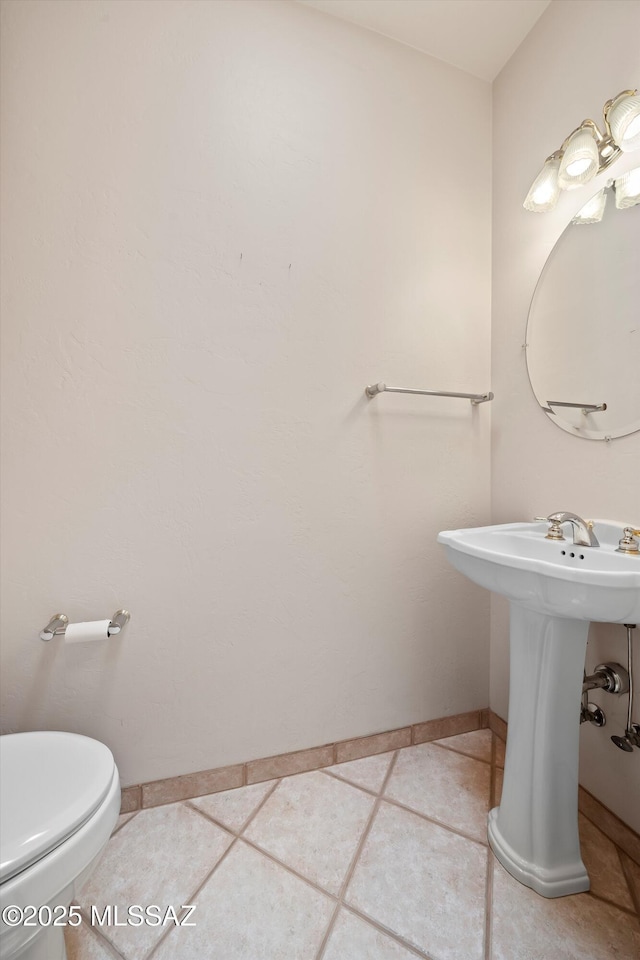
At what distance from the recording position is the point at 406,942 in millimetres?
788

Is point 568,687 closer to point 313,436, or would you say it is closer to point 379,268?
point 313,436

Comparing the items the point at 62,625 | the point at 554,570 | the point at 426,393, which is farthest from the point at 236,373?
the point at 554,570

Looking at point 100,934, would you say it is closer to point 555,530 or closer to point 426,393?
point 555,530

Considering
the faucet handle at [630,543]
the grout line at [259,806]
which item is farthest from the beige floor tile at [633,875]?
the grout line at [259,806]

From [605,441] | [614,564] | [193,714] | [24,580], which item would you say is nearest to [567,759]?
[614,564]

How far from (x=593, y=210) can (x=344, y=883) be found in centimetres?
178

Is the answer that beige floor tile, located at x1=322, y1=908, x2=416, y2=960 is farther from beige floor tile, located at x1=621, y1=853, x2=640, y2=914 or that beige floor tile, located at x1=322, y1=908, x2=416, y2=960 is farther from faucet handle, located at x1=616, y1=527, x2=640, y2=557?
faucet handle, located at x1=616, y1=527, x2=640, y2=557

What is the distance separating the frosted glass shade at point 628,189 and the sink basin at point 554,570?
798 mm

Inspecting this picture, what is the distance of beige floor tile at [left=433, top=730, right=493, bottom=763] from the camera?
1.33m

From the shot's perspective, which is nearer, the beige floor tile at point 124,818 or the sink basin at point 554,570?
the sink basin at point 554,570

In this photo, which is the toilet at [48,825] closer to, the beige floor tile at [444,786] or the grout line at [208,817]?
the grout line at [208,817]

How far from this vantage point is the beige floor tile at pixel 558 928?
77 cm

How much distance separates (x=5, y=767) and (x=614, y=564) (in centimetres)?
135

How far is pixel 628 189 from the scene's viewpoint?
0.98 m
